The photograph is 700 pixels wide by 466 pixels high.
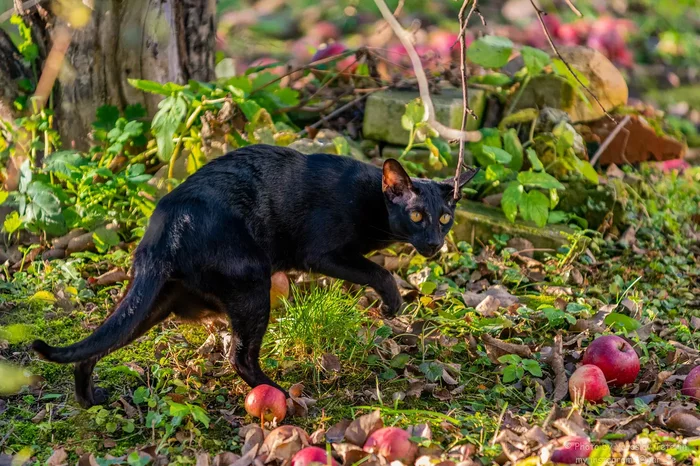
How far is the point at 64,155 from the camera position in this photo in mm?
4199

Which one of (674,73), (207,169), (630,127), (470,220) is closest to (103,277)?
(207,169)

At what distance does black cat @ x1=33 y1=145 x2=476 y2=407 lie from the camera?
3.02 m

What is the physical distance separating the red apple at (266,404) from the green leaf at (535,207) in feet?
6.94

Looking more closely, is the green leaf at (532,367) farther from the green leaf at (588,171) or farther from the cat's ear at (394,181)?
the green leaf at (588,171)

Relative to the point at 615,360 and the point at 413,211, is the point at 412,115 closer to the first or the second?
the point at 413,211

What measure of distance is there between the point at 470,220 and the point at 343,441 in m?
2.15

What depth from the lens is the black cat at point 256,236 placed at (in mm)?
3016

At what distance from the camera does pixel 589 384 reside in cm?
307

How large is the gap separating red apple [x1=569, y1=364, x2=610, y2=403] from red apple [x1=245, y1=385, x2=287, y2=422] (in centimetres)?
115

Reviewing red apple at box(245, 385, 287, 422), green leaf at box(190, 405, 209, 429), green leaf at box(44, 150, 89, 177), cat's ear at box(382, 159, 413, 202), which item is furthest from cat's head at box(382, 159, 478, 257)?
green leaf at box(44, 150, 89, 177)

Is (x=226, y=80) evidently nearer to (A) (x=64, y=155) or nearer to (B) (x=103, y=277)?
(A) (x=64, y=155)

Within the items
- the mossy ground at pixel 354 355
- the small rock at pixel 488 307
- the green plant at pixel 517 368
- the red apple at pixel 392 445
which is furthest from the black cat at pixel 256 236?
the red apple at pixel 392 445

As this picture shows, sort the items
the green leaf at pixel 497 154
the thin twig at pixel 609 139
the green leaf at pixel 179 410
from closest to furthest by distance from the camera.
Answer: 1. the green leaf at pixel 179 410
2. the green leaf at pixel 497 154
3. the thin twig at pixel 609 139

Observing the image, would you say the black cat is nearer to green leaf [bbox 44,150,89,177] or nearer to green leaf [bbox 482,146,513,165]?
green leaf [bbox 482,146,513,165]
